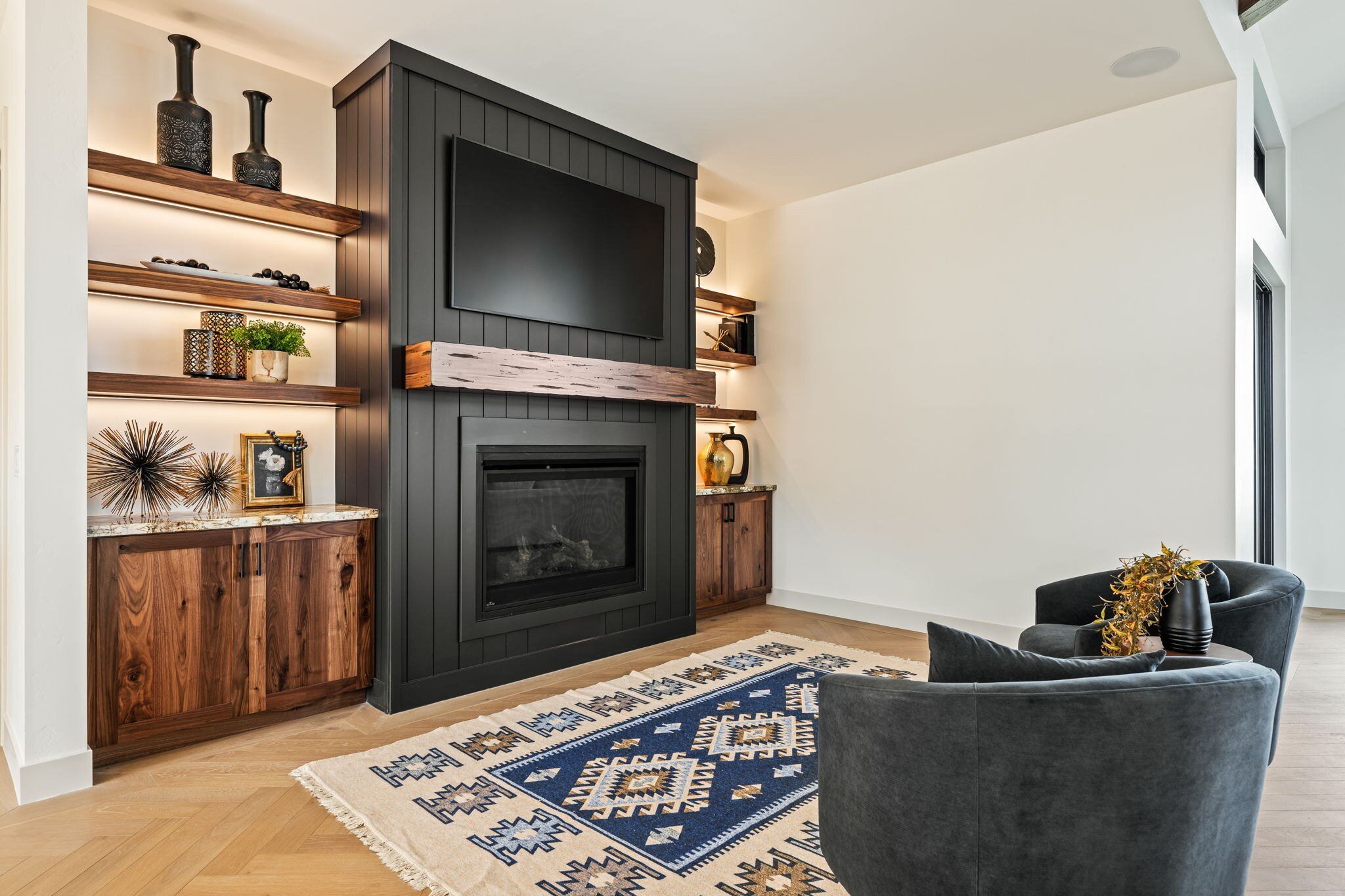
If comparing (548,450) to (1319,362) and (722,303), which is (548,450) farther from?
(1319,362)

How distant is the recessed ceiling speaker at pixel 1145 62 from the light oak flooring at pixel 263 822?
2.80m

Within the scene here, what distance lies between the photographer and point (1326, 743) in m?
2.82

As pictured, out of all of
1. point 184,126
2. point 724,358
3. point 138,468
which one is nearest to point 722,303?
point 724,358

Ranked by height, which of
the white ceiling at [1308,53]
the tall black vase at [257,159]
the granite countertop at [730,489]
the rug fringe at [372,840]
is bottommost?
the rug fringe at [372,840]

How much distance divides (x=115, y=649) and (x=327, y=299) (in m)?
1.51

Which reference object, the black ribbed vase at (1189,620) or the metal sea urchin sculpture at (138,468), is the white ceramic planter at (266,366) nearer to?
the metal sea urchin sculpture at (138,468)

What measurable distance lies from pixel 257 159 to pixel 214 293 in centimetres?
62

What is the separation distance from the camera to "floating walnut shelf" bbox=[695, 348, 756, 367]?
500 centimetres

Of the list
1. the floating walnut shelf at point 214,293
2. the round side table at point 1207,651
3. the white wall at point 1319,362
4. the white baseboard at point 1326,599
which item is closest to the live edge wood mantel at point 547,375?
the floating walnut shelf at point 214,293

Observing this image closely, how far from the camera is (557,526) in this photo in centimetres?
381

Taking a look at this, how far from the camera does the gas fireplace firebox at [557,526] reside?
11.5 ft

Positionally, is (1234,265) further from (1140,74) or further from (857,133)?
(857,133)

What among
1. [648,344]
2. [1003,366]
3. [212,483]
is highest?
[648,344]

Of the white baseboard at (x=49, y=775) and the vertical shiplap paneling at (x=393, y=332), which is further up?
the vertical shiplap paneling at (x=393, y=332)
